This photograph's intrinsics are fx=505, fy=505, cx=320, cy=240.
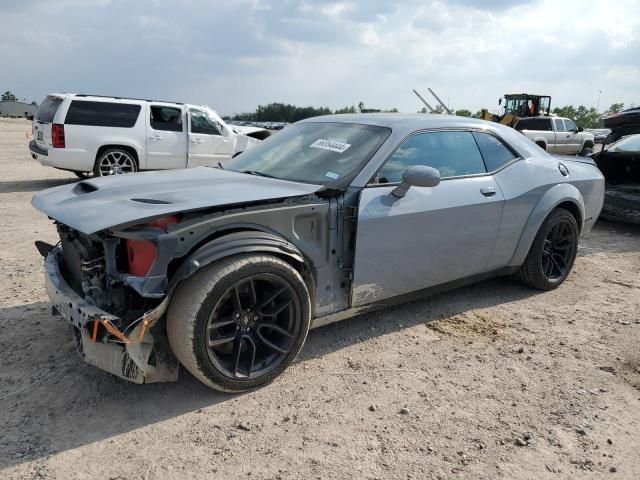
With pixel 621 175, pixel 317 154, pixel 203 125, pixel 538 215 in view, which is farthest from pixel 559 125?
pixel 317 154

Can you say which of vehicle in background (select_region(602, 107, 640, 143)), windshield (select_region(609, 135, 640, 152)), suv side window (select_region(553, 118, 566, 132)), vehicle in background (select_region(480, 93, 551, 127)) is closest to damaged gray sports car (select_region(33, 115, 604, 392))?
vehicle in background (select_region(602, 107, 640, 143))

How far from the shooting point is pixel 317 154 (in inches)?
145

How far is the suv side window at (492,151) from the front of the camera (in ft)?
13.7

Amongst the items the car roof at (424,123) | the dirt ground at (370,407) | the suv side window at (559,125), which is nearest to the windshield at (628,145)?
the car roof at (424,123)

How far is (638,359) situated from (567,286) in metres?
1.50

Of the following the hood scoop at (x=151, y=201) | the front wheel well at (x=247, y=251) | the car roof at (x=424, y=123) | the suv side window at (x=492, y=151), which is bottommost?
the front wheel well at (x=247, y=251)

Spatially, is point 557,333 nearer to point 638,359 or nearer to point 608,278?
point 638,359

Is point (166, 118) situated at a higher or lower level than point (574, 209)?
higher

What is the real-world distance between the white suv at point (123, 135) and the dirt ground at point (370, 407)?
617cm

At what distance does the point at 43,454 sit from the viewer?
2404mm

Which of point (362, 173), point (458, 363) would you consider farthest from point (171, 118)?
point (458, 363)

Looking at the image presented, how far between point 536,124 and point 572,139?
1.65m

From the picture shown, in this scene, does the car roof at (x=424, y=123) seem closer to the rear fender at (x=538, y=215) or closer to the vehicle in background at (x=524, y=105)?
the rear fender at (x=538, y=215)

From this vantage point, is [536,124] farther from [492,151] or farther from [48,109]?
[492,151]
